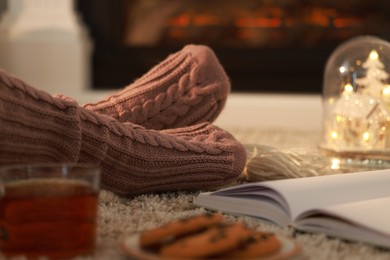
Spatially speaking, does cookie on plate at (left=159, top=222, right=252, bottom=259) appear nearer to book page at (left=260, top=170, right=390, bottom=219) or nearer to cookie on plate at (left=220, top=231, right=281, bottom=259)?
cookie on plate at (left=220, top=231, right=281, bottom=259)

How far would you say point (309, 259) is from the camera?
67 centimetres

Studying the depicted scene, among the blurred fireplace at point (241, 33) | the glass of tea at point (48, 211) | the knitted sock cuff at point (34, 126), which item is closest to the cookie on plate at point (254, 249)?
the glass of tea at point (48, 211)

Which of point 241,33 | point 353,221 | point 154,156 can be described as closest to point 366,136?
point 154,156

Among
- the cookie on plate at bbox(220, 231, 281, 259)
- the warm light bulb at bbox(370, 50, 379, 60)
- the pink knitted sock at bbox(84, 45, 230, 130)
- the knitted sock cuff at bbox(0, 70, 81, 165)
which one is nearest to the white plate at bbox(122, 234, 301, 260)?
the cookie on plate at bbox(220, 231, 281, 259)

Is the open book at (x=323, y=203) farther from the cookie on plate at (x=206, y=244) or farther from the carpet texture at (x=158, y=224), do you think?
the cookie on plate at (x=206, y=244)

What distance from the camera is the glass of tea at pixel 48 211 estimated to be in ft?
2.06

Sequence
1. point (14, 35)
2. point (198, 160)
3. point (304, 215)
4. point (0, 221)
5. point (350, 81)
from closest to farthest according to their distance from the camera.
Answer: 1. point (0, 221)
2. point (304, 215)
3. point (198, 160)
4. point (350, 81)
5. point (14, 35)

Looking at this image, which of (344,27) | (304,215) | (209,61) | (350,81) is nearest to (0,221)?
(304,215)

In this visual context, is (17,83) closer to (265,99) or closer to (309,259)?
(309,259)

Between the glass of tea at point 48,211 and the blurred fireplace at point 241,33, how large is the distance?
1.83 meters

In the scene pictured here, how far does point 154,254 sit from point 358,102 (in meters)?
0.74

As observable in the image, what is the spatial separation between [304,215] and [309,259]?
9cm

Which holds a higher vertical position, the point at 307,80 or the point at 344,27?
the point at 344,27

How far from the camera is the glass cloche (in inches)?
49.3
